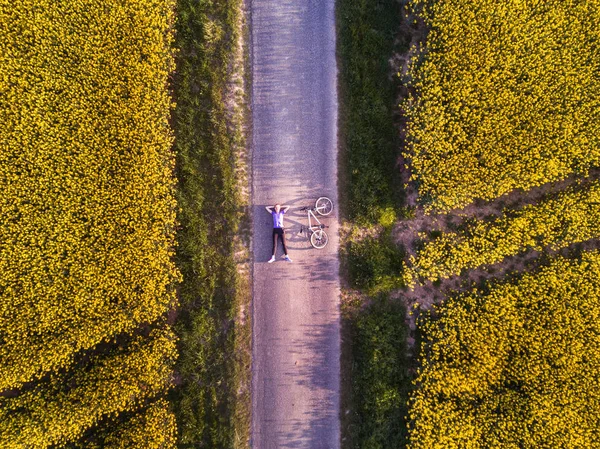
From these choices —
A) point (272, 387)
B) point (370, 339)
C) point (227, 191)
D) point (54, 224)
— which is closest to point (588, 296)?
point (370, 339)

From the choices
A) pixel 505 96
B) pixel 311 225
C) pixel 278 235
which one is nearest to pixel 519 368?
pixel 311 225

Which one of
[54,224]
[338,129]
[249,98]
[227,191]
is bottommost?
[54,224]

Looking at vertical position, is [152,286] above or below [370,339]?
above

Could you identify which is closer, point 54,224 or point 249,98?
point 54,224

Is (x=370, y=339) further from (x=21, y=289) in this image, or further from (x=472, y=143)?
(x=21, y=289)

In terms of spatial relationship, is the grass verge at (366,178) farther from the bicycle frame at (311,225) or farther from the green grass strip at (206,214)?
the green grass strip at (206,214)

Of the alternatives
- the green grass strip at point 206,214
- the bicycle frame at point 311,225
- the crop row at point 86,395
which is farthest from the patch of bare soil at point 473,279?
the crop row at point 86,395
